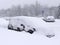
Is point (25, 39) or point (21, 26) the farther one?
point (21, 26)

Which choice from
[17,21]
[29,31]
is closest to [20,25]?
[17,21]

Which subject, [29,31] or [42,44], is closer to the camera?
[42,44]

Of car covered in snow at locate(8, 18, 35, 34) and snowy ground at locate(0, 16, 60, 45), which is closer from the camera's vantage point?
snowy ground at locate(0, 16, 60, 45)

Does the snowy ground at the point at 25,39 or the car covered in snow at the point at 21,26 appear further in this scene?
the car covered in snow at the point at 21,26

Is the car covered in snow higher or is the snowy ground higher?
the car covered in snow

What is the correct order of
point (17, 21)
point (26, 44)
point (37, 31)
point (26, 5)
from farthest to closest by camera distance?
1. point (26, 5)
2. point (17, 21)
3. point (37, 31)
4. point (26, 44)

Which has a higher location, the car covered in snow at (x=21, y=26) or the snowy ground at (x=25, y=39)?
the car covered in snow at (x=21, y=26)

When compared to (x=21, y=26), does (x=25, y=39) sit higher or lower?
lower

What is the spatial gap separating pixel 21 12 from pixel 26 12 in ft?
8.68

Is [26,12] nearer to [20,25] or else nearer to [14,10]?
[14,10]

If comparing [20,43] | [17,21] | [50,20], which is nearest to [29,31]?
[17,21]

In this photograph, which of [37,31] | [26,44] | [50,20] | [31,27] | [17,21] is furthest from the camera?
[50,20]

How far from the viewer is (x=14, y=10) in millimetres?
66500

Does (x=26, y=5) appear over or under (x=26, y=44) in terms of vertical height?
over
